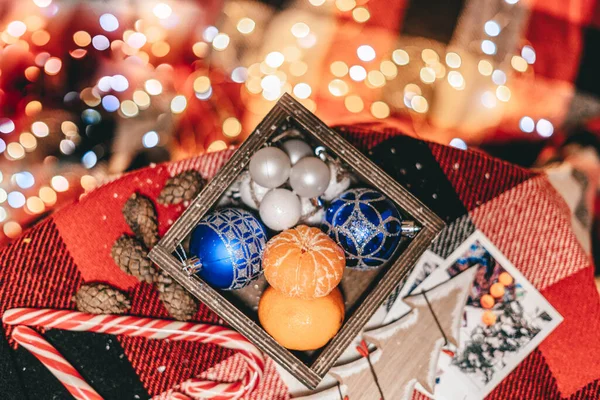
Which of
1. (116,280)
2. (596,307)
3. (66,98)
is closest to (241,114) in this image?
(66,98)

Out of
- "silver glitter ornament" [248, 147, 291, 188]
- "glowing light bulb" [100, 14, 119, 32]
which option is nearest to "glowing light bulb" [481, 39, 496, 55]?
"silver glitter ornament" [248, 147, 291, 188]

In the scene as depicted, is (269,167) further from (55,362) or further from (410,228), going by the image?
(55,362)

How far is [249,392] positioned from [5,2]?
1222 mm

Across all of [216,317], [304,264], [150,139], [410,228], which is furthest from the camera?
[150,139]

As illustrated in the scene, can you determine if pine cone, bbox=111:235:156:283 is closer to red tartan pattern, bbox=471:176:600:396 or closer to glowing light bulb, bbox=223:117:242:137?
glowing light bulb, bbox=223:117:242:137

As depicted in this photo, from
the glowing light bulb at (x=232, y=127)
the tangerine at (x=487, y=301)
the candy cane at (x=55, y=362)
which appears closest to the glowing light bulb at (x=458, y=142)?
the tangerine at (x=487, y=301)

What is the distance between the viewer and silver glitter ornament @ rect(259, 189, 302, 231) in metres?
0.85

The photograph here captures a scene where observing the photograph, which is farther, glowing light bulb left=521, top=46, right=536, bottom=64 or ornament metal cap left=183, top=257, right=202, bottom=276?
glowing light bulb left=521, top=46, right=536, bottom=64

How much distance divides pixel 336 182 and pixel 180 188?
0.32 meters

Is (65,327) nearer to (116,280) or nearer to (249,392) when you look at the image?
(116,280)

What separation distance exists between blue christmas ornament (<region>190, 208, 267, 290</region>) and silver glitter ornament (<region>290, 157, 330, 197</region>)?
0.11 metres

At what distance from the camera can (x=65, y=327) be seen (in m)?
0.93

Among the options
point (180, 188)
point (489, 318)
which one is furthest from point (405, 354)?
point (180, 188)

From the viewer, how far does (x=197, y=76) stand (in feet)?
4.41
